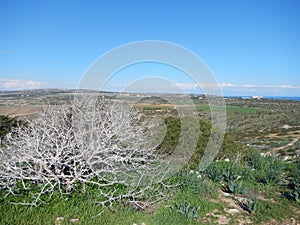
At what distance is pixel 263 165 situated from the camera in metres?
7.05

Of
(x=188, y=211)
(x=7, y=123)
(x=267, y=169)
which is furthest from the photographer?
(x=7, y=123)

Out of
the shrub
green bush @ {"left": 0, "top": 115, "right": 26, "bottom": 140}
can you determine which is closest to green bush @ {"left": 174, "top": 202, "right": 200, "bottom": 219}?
the shrub

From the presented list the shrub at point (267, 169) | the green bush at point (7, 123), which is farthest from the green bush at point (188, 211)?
the green bush at point (7, 123)

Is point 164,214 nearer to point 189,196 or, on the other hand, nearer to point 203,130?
point 189,196

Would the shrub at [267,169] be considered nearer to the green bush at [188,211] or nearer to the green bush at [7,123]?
the green bush at [188,211]

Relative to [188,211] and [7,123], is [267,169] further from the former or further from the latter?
[7,123]

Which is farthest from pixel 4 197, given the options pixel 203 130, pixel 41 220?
pixel 203 130

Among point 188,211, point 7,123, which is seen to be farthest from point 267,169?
point 7,123

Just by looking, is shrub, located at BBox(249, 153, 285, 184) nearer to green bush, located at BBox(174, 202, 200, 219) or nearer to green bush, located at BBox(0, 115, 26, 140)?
green bush, located at BBox(174, 202, 200, 219)

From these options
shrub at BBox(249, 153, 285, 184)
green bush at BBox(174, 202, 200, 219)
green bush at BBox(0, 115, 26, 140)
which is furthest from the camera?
green bush at BBox(0, 115, 26, 140)

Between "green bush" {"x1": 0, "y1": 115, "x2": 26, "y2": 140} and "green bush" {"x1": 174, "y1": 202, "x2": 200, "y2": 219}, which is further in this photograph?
"green bush" {"x1": 0, "y1": 115, "x2": 26, "y2": 140}

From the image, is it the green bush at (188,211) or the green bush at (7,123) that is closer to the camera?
the green bush at (188,211)

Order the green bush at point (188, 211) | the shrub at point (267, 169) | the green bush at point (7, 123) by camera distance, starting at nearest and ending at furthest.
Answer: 1. the green bush at point (188, 211)
2. the shrub at point (267, 169)
3. the green bush at point (7, 123)

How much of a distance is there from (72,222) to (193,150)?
5.28m
